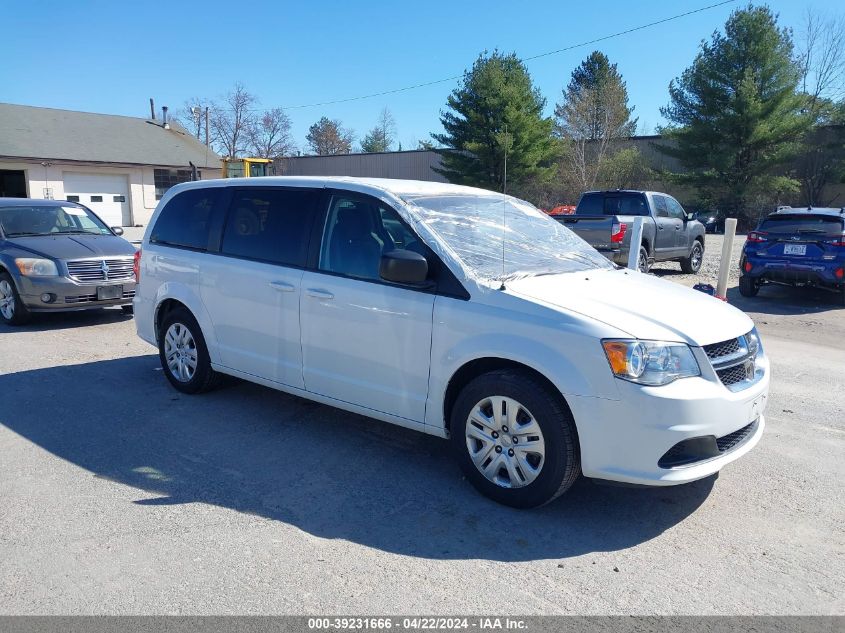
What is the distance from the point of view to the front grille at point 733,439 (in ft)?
12.5

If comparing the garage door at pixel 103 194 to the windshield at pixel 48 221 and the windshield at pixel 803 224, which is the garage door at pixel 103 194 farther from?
the windshield at pixel 803 224

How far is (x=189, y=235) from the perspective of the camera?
19.8 feet

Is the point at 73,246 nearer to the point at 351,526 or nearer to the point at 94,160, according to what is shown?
the point at 351,526

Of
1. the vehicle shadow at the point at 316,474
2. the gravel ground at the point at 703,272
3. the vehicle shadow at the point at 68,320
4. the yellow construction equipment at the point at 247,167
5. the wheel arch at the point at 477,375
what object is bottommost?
the vehicle shadow at the point at 68,320

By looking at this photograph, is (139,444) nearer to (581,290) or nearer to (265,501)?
(265,501)

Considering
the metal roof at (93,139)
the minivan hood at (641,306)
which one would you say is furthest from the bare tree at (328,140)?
the minivan hood at (641,306)

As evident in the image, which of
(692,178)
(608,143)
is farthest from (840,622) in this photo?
(608,143)

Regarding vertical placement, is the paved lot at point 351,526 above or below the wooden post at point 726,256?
below

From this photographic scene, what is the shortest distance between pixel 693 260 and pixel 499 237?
13289mm

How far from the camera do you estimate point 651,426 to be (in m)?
3.51

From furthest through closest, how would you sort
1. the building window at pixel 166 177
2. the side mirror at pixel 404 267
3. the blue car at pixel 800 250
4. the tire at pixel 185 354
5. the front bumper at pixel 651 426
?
1. the building window at pixel 166 177
2. the blue car at pixel 800 250
3. the tire at pixel 185 354
4. the side mirror at pixel 404 267
5. the front bumper at pixel 651 426

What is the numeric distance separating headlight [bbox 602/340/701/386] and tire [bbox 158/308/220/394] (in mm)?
3614

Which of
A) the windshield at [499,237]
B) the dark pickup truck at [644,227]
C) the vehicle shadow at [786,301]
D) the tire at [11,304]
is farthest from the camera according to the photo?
the dark pickup truck at [644,227]

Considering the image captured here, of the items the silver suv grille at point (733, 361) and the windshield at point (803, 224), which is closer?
the silver suv grille at point (733, 361)
